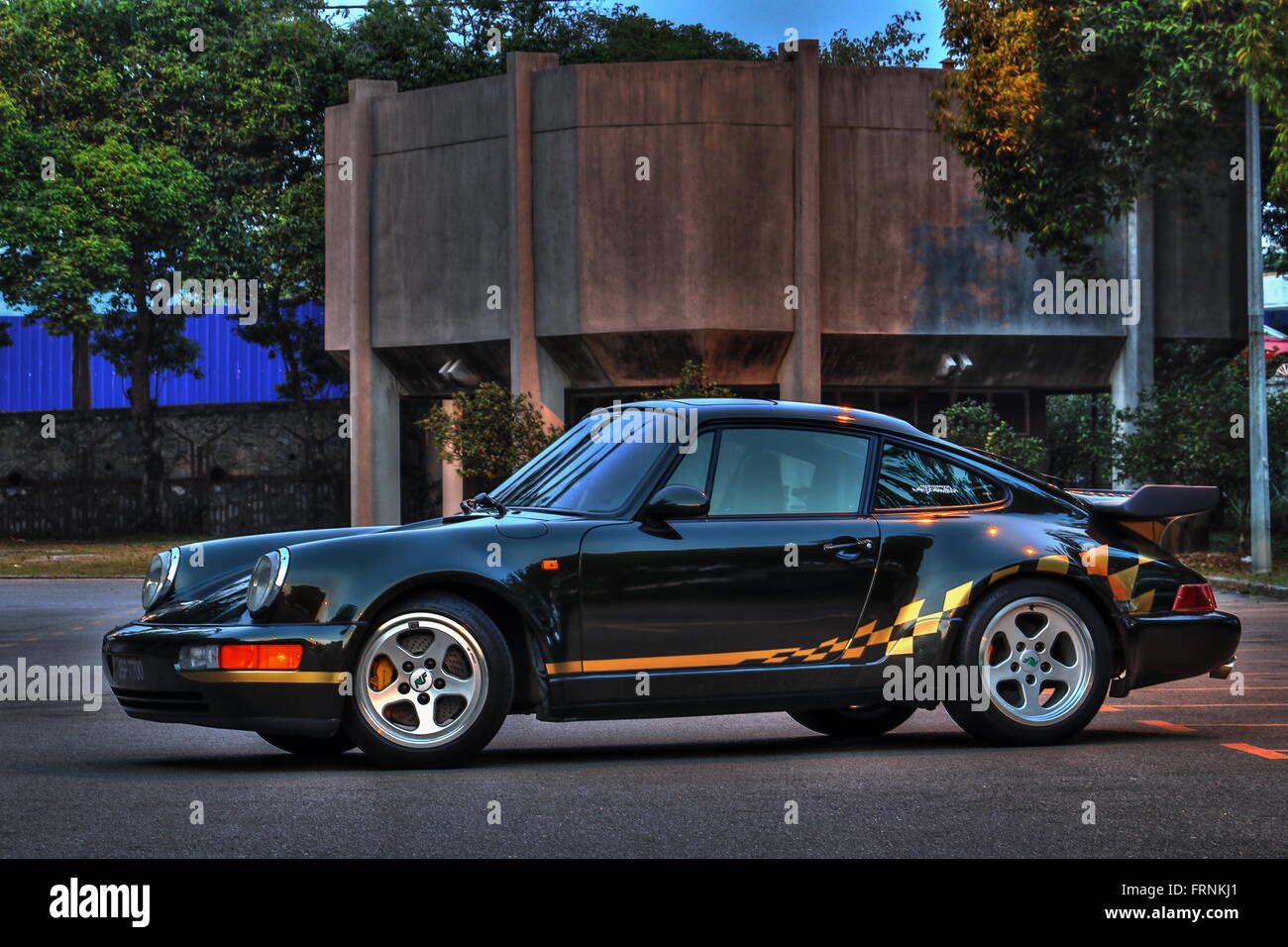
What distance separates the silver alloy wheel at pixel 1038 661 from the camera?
7.98 meters

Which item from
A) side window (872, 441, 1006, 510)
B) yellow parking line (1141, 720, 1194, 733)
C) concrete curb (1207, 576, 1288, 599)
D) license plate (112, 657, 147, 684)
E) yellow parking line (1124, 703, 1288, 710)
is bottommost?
concrete curb (1207, 576, 1288, 599)

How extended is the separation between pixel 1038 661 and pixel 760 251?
76.8 ft

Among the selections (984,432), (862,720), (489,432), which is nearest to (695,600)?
(862,720)

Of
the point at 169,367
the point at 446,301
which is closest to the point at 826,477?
the point at 446,301

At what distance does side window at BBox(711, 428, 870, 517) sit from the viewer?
25.6 feet

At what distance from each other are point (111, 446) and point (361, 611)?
40.8 m

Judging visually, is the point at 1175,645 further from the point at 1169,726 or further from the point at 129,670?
the point at 129,670

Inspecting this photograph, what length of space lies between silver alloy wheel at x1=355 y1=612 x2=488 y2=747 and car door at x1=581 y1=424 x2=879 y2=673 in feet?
1.63

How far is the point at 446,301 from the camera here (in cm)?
3300

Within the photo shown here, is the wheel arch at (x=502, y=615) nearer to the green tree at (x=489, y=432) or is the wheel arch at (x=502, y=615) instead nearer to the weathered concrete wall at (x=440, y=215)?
the green tree at (x=489, y=432)

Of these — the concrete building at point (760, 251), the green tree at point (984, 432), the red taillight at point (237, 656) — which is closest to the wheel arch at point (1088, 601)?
the red taillight at point (237, 656)

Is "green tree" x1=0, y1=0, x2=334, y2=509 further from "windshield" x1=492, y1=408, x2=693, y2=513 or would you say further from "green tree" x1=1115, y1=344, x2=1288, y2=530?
"windshield" x1=492, y1=408, x2=693, y2=513

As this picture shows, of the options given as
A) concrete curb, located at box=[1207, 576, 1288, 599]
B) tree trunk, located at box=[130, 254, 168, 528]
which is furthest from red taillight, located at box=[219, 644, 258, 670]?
tree trunk, located at box=[130, 254, 168, 528]
